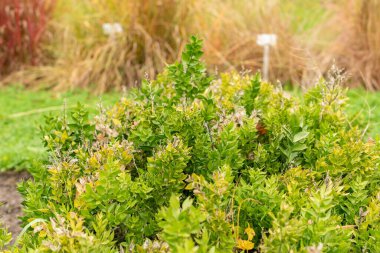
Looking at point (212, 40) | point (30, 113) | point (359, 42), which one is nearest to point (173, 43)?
point (212, 40)

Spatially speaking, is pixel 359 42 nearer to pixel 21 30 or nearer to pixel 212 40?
pixel 212 40

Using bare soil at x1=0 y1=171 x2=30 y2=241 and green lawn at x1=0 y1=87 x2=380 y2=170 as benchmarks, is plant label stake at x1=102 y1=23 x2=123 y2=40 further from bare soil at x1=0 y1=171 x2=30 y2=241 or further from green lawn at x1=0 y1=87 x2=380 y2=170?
bare soil at x1=0 y1=171 x2=30 y2=241

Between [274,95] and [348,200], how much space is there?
0.93 m

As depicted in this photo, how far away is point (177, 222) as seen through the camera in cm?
155

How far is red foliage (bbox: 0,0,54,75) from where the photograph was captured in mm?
8258

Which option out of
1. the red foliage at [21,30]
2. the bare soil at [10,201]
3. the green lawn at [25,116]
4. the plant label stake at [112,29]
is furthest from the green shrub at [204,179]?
the red foliage at [21,30]

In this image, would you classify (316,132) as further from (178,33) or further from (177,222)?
(178,33)

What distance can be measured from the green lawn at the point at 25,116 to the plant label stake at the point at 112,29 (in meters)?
0.75

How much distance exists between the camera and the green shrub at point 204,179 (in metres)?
1.81

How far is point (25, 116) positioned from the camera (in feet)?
21.5

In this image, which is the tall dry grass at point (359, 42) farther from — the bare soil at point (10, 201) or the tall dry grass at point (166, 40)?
the bare soil at point (10, 201)

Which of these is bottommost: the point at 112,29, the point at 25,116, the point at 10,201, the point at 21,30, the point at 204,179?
the point at 25,116

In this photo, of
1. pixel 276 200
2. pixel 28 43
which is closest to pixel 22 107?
pixel 28 43

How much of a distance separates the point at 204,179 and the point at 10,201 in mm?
2501
